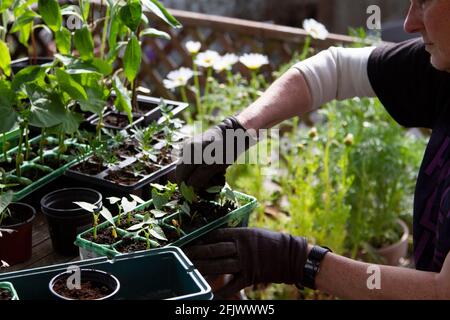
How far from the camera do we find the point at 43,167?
1508 mm

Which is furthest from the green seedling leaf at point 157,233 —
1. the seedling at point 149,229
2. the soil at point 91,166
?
the soil at point 91,166

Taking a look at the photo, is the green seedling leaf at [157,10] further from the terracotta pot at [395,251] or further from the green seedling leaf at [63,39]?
the terracotta pot at [395,251]

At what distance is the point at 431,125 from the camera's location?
1525 mm

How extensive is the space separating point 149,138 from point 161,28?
196cm

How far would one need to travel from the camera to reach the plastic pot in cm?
129

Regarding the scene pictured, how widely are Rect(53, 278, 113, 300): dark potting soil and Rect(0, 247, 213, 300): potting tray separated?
0.06 feet

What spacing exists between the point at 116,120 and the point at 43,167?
339 mm

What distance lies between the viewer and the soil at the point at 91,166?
1.51m

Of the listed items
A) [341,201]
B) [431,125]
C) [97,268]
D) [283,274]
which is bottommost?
[341,201]

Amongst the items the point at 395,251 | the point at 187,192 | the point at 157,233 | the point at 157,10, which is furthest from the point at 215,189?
the point at 395,251

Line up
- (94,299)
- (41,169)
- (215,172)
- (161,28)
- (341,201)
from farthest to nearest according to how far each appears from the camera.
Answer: (161,28) < (341,201) < (41,169) < (215,172) < (94,299)

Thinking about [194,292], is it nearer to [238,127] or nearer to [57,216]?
[57,216]

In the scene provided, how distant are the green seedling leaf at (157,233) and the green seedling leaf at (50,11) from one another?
53 centimetres
